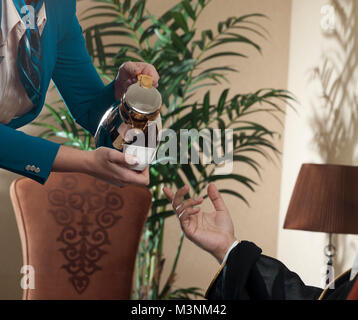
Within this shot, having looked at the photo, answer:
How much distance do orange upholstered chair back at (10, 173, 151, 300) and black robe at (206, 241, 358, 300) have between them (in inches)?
41.3

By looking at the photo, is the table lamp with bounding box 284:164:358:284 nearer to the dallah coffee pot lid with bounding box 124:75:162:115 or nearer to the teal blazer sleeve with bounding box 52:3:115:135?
the teal blazer sleeve with bounding box 52:3:115:135

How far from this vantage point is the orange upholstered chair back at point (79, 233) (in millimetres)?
1805

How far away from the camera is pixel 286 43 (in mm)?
2682

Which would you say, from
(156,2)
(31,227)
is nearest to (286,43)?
(156,2)

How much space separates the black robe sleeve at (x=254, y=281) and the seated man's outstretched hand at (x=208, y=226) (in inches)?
1.6

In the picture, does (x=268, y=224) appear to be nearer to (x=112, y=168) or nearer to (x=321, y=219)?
(x=321, y=219)

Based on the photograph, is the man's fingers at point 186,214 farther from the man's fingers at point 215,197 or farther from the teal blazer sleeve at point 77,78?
the teal blazer sleeve at point 77,78

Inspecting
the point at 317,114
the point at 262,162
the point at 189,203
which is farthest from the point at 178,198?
the point at 262,162

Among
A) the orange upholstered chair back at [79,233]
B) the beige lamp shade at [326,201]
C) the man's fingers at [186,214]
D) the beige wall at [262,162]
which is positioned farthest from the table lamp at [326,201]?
the man's fingers at [186,214]

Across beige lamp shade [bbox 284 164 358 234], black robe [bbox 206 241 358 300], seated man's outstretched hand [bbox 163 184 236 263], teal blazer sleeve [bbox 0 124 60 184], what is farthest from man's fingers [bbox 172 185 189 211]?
beige lamp shade [bbox 284 164 358 234]

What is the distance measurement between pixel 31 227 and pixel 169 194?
1082mm

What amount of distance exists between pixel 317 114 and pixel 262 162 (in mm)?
466
